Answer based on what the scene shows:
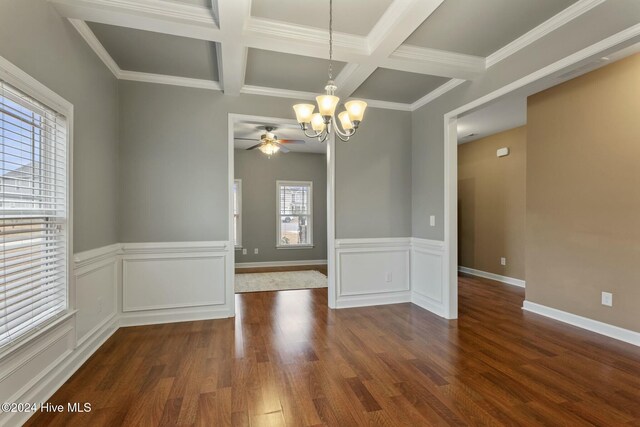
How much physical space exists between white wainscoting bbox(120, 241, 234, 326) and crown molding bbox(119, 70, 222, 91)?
1791mm

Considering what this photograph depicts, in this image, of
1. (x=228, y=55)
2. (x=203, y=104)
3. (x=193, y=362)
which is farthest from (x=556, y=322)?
(x=203, y=104)

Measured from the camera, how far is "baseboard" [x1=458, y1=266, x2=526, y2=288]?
5.45 meters

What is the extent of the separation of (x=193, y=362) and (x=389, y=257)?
2.72 meters

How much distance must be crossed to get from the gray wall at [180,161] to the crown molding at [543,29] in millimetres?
1882

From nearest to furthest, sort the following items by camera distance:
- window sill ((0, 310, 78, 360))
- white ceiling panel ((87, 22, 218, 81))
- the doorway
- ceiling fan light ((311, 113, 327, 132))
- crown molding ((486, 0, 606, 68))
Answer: window sill ((0, 310, 78, 360)), crown molding ((486, 0, 606, 68)), ceiling fan light ((311, 113, 327, 132)), white ceiling panel ((87, 22, 218, 81)), the doorway

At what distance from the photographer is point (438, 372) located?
2510 millimetres

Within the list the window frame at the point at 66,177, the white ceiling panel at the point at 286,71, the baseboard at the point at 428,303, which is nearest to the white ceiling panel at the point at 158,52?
the white ceiling panel at the point at 286,71

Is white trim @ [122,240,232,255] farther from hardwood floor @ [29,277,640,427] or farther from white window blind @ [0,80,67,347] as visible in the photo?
white window blind @ [0,80,67,347]

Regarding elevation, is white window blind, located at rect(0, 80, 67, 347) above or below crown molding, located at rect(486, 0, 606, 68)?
below

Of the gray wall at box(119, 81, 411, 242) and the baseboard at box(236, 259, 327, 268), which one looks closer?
the gray wall at box(119, 81, 411, 242)

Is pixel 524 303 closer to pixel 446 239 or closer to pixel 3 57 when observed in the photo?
pixel 446 239

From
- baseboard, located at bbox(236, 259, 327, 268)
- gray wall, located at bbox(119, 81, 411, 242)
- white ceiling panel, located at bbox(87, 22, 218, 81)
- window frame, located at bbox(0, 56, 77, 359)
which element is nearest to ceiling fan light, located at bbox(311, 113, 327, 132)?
white ceiling panel, located at bbox(87, 22, 218, 81)

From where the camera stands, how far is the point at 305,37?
8.89ft

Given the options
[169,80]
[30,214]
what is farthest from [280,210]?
[30,214]
